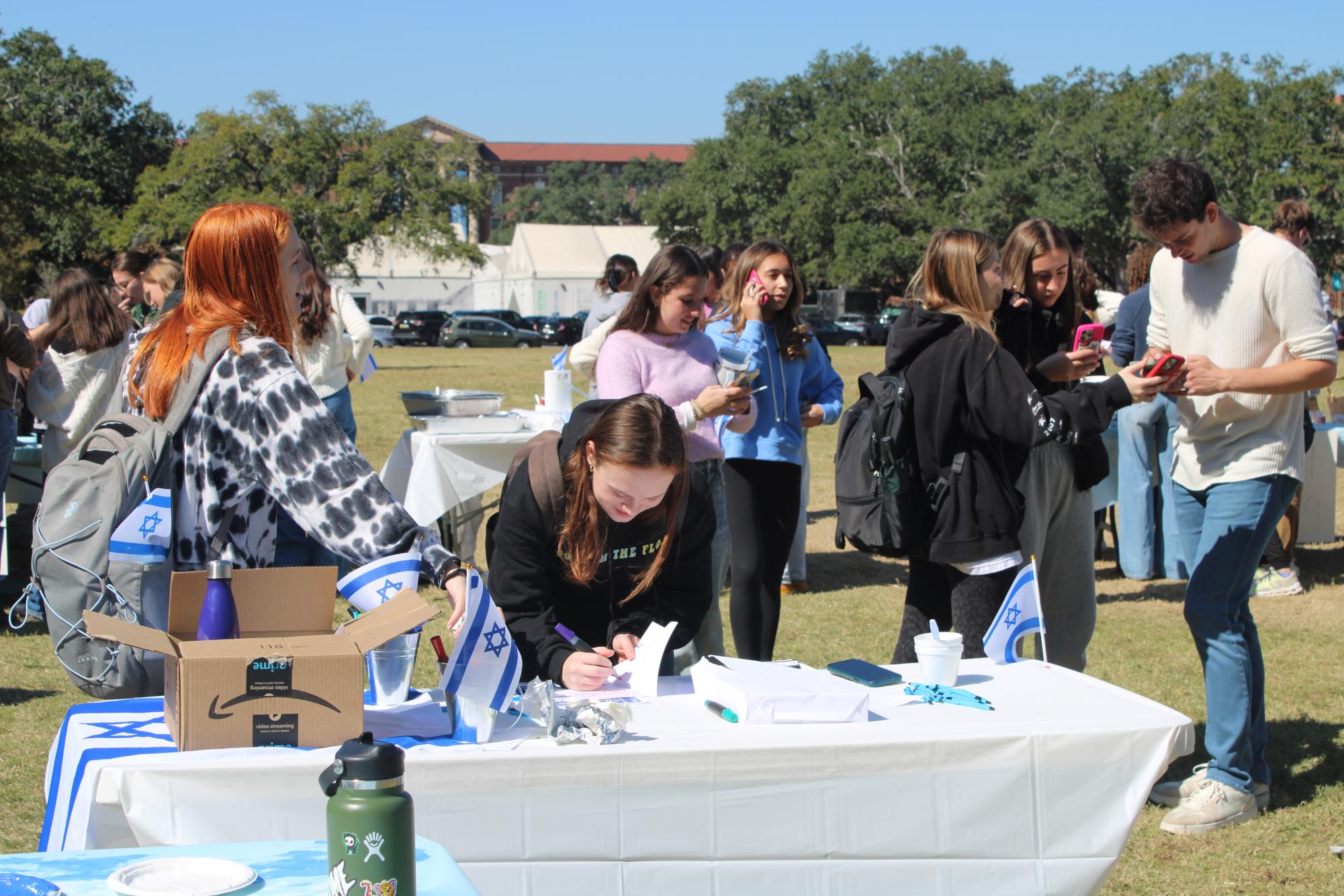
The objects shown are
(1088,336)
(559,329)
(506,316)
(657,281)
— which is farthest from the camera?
(559,329)

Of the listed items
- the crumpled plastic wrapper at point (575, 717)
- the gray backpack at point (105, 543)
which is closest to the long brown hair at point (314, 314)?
the gray backpack at point (105, 543)

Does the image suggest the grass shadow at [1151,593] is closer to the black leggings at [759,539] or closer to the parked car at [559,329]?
the black leggings at [759,539]

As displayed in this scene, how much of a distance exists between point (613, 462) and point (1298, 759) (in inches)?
102

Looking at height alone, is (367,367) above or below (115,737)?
above

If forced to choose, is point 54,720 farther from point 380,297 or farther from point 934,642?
point 380,297

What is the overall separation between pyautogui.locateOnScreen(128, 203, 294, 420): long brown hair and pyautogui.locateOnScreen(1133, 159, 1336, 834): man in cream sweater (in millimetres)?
2094

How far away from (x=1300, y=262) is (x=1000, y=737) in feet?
5.57

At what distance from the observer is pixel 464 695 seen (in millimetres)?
2096

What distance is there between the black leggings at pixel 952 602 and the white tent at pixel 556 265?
5384cm

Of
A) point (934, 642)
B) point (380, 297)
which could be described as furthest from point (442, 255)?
point (934, 642)

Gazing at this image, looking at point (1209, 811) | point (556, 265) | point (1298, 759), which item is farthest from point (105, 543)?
point (556, 265)

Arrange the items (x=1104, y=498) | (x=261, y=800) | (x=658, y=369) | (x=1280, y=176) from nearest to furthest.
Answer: (x=261, y=800)
(x=658, y=369)
(x=1104, y=498)
(x=1280, y=176)

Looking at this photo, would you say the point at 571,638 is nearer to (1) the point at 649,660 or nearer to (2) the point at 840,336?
(1) the point at 649,660

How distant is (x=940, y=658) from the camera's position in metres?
2.52
